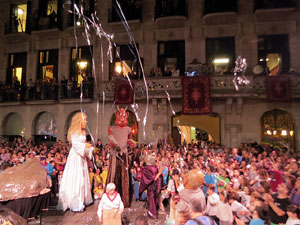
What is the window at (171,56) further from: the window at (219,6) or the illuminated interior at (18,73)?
the illuminated interior at (18,73)

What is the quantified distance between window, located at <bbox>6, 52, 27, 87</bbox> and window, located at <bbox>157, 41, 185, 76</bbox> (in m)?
10.5

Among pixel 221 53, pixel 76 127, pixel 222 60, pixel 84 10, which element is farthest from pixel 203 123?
pixel 76 127

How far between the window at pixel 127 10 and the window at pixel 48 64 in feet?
16.5

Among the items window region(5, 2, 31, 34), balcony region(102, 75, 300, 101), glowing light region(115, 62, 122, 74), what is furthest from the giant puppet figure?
window region(5, 2, 31, 34)

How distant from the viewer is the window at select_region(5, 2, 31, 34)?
58.5 ft

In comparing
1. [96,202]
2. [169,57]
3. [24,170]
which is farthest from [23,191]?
[169,57]

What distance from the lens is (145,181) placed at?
5.89 meters

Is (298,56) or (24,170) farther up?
(298,56)

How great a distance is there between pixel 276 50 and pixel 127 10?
10.1 meters

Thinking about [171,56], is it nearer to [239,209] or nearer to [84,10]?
[84,10]

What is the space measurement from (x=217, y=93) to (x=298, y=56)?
5506 mm

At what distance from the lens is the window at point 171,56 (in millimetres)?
15539

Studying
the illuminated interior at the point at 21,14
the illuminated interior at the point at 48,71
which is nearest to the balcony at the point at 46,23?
the illuminated interior at the point at 21,14

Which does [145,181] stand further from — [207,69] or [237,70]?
[237,70]
